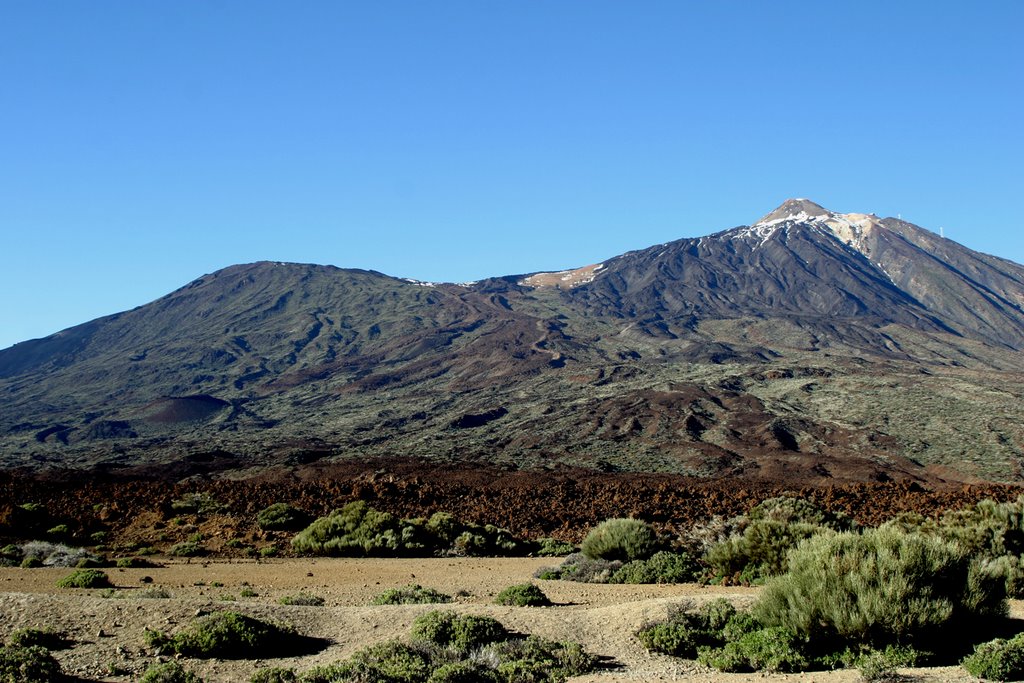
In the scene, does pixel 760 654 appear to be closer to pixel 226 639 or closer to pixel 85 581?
pixel 226 639

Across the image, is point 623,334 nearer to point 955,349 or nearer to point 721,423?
point 955,349

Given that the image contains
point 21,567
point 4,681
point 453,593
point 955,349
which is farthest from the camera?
point 955,349

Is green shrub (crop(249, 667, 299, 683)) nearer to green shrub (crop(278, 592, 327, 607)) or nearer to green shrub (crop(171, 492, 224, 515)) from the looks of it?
green shrub (crop(278, 592, 327, 607))

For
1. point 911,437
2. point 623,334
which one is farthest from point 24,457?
point 623,334

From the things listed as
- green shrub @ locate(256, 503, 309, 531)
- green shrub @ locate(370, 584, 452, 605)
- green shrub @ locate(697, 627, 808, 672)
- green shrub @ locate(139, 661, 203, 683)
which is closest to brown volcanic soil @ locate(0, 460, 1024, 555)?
green shrub @ locate(256, 503, 309, 531)

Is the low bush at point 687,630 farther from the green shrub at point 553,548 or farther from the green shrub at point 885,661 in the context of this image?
the green shrub at point 553,548

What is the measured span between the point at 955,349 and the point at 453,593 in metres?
95.5

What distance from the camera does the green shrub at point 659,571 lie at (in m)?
13.9

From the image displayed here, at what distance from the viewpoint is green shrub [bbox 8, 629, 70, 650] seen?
829 centimetres

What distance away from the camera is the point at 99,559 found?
53.5 feet

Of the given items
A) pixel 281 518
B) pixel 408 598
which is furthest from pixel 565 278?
pixel 408 598

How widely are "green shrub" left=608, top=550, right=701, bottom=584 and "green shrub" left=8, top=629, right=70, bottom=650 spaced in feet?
26.6

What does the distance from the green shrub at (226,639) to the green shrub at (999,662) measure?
6.25 m

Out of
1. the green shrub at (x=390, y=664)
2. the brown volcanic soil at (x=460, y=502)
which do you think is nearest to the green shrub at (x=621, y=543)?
the brown volcanic soil at (x=460, y=502)
